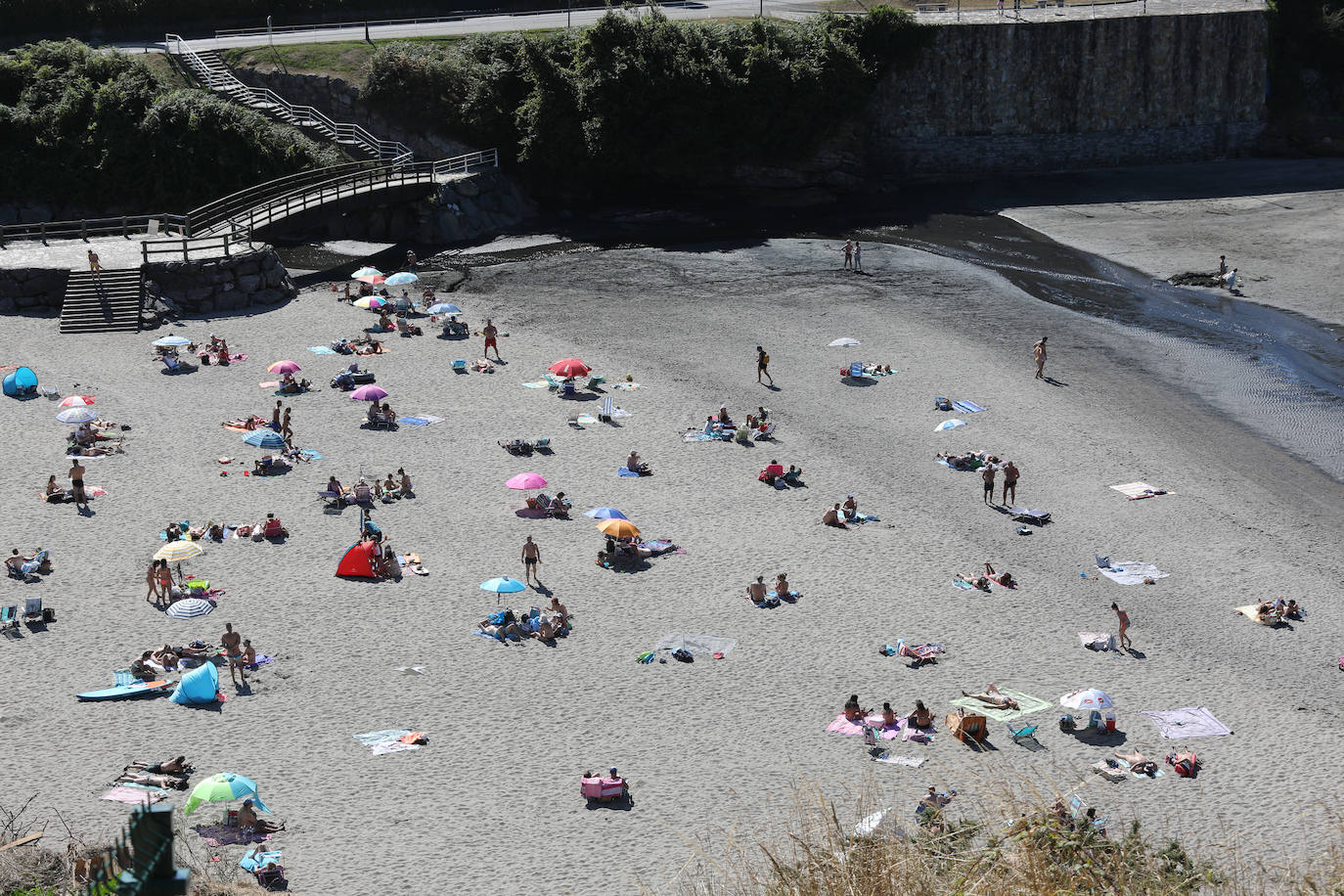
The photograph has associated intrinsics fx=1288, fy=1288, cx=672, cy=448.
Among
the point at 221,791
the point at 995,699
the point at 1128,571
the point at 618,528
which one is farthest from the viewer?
the point at 618,528

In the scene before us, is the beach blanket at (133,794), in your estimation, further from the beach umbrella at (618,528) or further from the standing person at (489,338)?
the standing person at (489,338)

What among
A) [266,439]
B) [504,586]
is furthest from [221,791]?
[266,439]

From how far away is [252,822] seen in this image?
54.2 ft

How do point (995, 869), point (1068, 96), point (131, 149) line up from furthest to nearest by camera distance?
point (1068, 96), point (131, 149), point (995, 869)

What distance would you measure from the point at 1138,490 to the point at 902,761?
12.1 m

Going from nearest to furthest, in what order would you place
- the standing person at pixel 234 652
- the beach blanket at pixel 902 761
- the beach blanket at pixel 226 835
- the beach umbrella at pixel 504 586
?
1. the beach blanket at pixel 226 835
2. the beach blanket at pixel 902 761
3. the standing person at pixel 234 652
4. the beach umbrella at pixel 504 586

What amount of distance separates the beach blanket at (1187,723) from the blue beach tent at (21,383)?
27.0m

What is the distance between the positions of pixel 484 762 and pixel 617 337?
21.5 m

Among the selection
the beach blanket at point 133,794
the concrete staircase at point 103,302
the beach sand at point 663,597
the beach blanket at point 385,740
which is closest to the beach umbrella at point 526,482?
the beach sand at point 663,597

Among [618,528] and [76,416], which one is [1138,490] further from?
[76,416]

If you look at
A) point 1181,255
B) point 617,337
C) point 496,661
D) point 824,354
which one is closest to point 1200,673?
point 496,661

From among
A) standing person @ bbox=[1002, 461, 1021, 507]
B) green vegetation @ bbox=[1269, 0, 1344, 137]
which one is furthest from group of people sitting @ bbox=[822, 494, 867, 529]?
green vegetation @ bbox=[1269, 0, 1344, 137]

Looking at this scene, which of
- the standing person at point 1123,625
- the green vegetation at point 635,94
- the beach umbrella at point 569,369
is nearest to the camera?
the standing person at point 1123,625

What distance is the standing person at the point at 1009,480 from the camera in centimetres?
2708
